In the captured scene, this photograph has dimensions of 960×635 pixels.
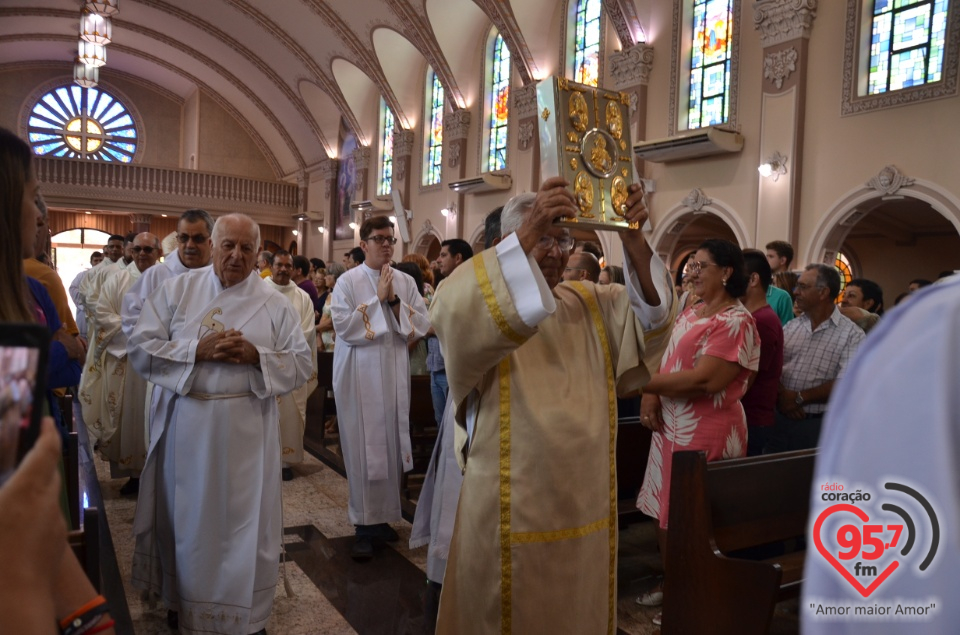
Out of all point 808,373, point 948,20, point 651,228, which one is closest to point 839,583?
point 808,373

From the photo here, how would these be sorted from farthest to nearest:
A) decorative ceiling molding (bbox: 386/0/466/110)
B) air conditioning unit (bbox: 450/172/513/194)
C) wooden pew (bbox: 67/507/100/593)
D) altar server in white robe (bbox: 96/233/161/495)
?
decorative ceiling molding (bbox: 386/0/466/110) < air conditioning unit (bbox: 450/172/513/194) < altar server in white robe (bbox: 96/233/161/495) < wooden pew (bbox: 67/507/100/593)

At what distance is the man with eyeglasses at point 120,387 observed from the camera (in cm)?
535

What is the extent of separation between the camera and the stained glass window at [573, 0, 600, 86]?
13.2 m

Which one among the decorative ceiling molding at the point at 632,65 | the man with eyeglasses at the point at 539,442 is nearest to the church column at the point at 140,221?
the decorative ceiling molding at the point at 632,65

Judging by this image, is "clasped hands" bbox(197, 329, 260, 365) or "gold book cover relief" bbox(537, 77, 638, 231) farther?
"clasped hands" bbox(197, 329, 260, 365)

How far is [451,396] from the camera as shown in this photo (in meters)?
2.19

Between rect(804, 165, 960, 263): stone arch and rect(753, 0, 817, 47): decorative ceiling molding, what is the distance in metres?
2.18

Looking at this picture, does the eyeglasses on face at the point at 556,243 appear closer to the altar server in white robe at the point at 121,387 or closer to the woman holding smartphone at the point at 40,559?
the woman holding smartphone at the point at 40,559

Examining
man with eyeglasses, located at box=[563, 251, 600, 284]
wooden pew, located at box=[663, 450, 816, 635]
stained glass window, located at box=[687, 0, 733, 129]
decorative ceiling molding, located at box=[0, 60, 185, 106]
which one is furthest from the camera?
decorative ceiling molding, located at box=[0, 60, 185, 106]

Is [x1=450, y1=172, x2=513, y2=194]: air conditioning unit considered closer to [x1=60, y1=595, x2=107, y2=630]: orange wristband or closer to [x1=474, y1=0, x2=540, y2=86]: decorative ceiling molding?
[x1=474, y1=0, x2=540, y2=86]: decorative ceiling molding

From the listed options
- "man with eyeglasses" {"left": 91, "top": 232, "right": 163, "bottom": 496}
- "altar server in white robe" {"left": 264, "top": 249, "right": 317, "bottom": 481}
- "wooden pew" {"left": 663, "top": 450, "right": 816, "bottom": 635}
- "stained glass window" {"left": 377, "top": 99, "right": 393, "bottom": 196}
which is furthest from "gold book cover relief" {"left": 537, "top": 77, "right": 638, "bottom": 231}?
"stained glass window" {"left": 377, "top": 99, "right": 393, "bottom": 196}

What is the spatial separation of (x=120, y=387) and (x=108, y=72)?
21.4 meters

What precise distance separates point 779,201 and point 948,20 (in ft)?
8.77

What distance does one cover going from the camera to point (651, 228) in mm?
11875
